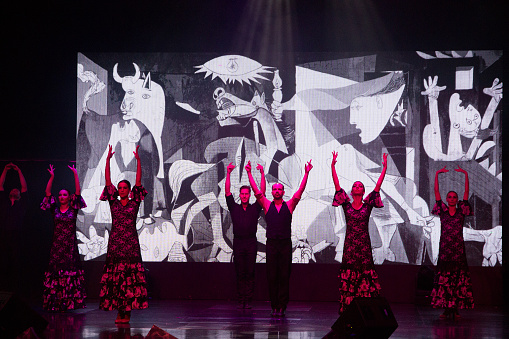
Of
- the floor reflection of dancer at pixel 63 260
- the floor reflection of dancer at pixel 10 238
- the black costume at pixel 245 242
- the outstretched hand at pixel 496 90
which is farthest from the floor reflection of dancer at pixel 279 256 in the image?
the floor reflection of dancer at pixel 10 238

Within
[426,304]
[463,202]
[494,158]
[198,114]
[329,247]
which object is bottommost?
[426,304]

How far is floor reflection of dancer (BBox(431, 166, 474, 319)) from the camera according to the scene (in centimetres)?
719

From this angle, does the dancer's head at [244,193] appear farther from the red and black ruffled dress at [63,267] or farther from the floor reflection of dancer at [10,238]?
the floor reflection of dancer at [10,238]

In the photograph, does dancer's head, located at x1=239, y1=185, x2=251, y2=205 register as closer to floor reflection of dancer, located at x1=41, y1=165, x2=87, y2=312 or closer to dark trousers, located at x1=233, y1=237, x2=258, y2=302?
dark trousers, located at x1=233, y1=237, x2=258, y2=302

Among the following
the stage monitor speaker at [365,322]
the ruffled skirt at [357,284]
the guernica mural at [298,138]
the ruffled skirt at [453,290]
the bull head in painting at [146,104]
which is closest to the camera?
the stage monitor speaker at [365,322]

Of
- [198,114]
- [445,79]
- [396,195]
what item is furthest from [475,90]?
[198,114]

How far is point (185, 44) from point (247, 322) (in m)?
4.03

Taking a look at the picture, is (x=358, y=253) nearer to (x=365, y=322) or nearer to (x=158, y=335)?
(x=365, y=322)

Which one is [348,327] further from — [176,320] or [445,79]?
[445,79]

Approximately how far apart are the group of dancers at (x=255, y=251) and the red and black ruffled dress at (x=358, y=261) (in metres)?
0.01

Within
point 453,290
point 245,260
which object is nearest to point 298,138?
point 245,260

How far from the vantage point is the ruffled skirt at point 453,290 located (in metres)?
7.17

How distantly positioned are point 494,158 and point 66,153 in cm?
554

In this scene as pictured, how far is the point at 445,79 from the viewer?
Result: 28.6ft
